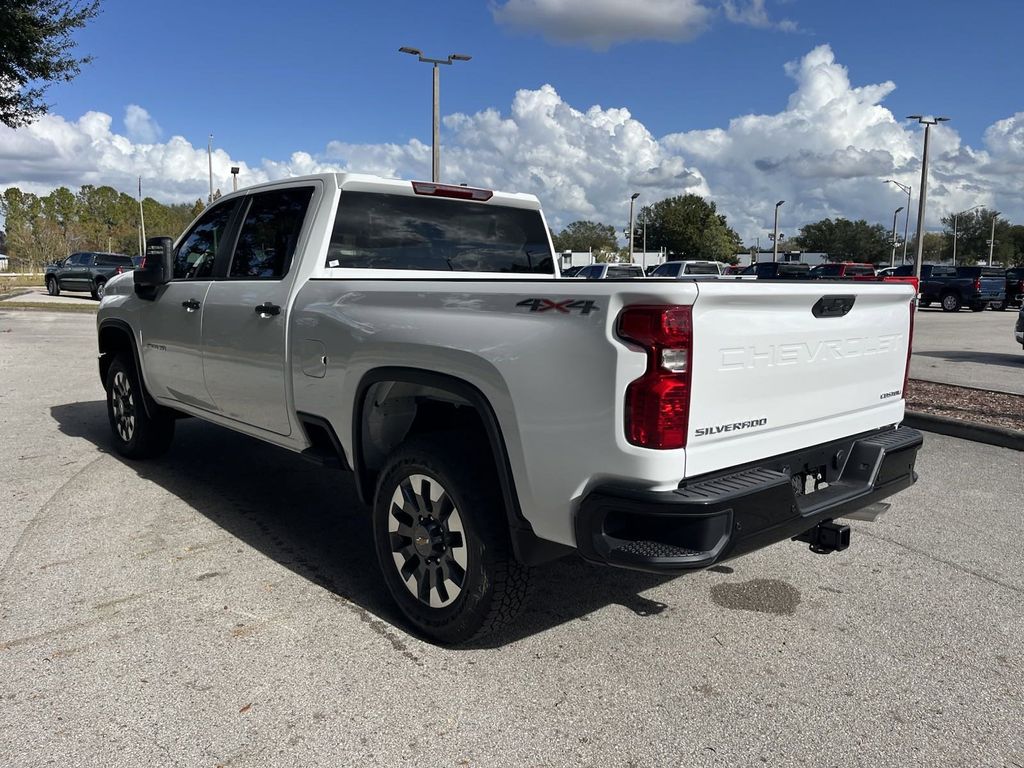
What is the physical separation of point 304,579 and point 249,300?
1569mm

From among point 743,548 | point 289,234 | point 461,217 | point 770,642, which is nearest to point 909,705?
point 770,642

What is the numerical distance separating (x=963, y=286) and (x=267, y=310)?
31.0 m

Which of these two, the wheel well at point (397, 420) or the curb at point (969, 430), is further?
the curb at point (969, 430)

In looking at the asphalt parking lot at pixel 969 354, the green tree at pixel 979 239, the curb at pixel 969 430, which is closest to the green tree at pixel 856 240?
the green tree at pixel 979 239

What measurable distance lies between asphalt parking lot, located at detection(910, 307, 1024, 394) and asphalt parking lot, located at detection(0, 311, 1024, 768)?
263 inches

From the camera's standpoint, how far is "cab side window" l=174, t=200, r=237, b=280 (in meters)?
5.14

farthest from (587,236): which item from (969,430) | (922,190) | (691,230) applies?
(969,430)

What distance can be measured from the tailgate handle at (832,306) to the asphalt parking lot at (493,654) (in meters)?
1.42

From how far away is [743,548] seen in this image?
284cm

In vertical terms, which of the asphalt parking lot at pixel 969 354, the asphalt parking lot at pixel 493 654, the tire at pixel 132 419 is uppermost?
the tire at pixel 132 419

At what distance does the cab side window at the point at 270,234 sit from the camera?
175 inches

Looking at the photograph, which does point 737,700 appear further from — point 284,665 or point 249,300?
point 249,300

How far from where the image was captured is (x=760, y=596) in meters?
3.97

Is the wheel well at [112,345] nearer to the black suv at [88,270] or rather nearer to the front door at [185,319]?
the front door at [185,319]
